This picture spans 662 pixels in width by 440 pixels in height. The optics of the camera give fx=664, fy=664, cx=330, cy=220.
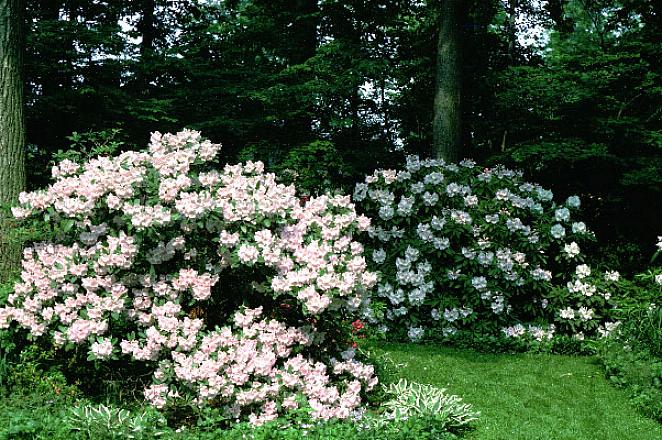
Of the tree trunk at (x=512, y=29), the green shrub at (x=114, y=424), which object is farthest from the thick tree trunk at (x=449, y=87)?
the green shrub at (x=114, y=424)

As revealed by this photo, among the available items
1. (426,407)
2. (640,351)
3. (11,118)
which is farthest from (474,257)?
(11,118)

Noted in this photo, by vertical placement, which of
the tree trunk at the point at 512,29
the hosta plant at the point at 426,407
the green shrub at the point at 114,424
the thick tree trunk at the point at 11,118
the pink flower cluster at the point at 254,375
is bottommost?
the hosta plant at the point at 426,407

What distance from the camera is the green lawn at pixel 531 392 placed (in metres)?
4.69

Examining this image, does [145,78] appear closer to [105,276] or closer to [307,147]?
[307,147]

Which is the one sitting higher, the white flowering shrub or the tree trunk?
the tree trunk

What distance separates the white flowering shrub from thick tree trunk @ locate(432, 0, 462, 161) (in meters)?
0.94

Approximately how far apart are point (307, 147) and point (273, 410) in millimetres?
5363

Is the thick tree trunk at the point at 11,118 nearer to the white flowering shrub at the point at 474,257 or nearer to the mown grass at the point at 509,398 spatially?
the mown grass at the point at 509,398

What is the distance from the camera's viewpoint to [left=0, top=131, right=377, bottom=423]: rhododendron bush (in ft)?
13.4

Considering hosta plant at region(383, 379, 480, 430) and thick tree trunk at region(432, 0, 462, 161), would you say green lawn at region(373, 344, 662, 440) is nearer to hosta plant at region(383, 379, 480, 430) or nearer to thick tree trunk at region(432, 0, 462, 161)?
hosta plant at region(383, 379, 480, 430)

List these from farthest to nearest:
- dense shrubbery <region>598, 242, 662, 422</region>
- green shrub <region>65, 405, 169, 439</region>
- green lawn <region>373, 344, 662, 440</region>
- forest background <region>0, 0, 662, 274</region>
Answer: forest background <region>0, 0, 662, 274</region> < dense shrubbery <region>598, 242, 662, 422</region> < green lawn <region>373, 344, 662, 440</region> < green shrub <region>65, 405, 169, 439</region>

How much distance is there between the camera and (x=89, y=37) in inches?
331

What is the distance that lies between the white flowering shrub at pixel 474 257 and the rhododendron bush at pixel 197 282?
2817 mm

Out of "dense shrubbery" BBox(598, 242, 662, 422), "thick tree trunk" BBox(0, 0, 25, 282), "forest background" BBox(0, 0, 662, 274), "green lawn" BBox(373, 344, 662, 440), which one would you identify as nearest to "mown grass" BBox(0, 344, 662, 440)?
"green lawn" BBox(373, 344, 662, 440)
